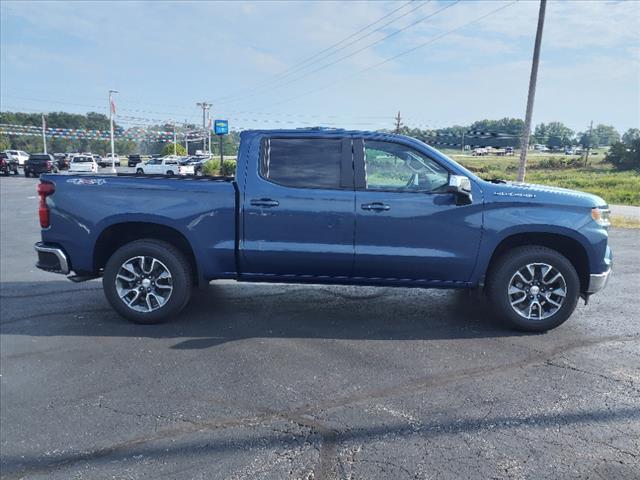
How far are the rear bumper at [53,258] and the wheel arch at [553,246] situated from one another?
4.11 meters

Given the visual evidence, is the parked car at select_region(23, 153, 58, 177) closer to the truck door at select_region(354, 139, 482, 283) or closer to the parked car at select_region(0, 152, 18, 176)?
the parked car at select_region(0, 152, 18, 176)

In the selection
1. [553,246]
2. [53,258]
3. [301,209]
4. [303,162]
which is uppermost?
[303,162]

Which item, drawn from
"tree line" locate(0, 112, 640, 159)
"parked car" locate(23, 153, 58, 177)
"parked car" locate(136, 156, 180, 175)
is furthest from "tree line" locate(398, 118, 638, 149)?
"parked car" locate(23, 153, 58, 177)

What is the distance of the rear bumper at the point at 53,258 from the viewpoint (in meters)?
4.86

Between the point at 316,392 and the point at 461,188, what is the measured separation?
88.3 inches

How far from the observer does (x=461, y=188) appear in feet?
14.7

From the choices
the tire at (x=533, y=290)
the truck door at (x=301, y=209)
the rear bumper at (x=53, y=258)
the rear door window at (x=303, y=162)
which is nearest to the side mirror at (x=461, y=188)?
the tire at (x=533, y=290)

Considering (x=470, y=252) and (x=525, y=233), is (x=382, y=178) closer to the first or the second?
(x=470, y=252)

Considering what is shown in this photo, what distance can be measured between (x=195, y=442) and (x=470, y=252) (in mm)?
2970

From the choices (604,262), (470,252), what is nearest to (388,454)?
(470,252)

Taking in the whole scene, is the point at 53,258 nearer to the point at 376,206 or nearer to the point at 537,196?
the point at 376,206

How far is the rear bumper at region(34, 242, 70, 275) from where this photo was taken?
15.9 feet

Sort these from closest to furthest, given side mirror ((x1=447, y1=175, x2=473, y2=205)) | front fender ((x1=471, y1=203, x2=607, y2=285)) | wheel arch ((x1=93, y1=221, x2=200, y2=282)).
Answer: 1. side mirror ((x1=447, y1=175, x2=473, y2=205))
2. front fender ((x1=471, y1=203, x2=607, y2=285))
3. wheel arch ((x1=93, y1=221, x2=200, y2=282))

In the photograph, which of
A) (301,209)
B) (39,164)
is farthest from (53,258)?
(39,164)
